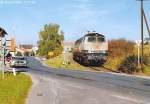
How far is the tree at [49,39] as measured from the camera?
125750mm

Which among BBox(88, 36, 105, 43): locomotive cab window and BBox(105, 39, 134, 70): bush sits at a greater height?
BBox(88, 36, 105, 43): locomotive cab window

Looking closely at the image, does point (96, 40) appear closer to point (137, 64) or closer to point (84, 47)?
point (84, 47)

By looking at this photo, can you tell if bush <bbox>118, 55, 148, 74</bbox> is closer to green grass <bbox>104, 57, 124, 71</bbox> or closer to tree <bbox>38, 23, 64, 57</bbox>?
green grass <bbox>104, 57, 124, 71</bbox>

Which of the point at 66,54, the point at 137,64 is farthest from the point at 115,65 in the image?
the point at 66,54

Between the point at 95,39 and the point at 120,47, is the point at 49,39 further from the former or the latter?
the point at 95,39

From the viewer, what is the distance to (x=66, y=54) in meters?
71.4

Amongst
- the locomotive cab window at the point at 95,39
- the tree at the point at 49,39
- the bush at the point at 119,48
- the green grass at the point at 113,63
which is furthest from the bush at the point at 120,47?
the tree at the point at 49,39

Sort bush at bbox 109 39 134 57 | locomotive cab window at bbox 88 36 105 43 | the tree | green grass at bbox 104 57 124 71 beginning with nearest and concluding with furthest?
1. locomotive cab window at bbox 88 36 105 43
2. green grass at bbox 104 57 124 71
3. bush at bbox 109 39 134 57
4. the tree

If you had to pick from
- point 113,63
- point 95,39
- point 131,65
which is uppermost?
point 95,39

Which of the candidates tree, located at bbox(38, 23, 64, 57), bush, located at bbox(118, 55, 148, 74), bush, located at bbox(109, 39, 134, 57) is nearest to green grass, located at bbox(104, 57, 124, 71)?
bush, located at bbox(118, 55, 148, 74)

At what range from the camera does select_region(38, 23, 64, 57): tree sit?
125750 mm

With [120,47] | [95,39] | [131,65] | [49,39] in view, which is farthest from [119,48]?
[49,39]

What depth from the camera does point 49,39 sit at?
12775 cm

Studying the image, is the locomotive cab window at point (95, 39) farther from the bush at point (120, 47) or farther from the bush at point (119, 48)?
the bush at point (120, 47)
